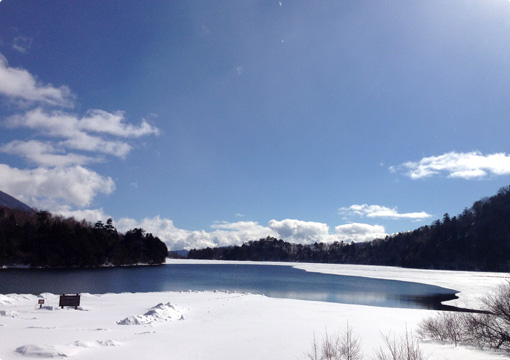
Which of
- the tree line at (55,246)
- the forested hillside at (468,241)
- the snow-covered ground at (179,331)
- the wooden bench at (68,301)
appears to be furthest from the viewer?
the forested hillside at (468,241)

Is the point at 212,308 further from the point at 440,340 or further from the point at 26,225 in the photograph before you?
the point at 26,225

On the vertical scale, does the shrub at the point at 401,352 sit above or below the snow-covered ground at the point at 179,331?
above

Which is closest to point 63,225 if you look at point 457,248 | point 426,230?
point 457,248

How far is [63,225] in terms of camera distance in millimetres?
86750

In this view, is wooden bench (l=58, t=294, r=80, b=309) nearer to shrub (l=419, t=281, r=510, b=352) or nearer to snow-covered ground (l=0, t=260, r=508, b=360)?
snow-covered ground (l=0, t=260, r=508, b=360)

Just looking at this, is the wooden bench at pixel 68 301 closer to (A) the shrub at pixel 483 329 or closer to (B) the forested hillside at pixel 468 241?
(A) the shrub at pixel 483 329

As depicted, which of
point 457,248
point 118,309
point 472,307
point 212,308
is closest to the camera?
point 118,309

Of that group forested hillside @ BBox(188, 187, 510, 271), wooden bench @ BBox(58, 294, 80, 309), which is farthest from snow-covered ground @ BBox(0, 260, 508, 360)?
forested hillside @ BBox(188, 187, 510, 271)

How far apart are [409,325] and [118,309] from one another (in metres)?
15.7

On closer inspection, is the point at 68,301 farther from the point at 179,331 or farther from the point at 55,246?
the point at 55,246

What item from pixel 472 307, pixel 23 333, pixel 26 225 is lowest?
pixel 472 307

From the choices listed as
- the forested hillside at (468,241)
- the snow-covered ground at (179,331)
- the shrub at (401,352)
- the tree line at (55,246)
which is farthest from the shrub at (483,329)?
the forested hillside at (468,241)

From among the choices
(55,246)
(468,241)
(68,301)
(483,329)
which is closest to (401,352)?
(483,329)

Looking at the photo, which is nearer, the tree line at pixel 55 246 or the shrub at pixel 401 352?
the shrub at pixel 401 352
